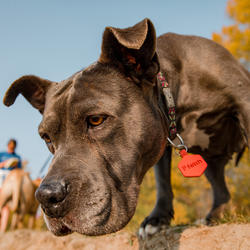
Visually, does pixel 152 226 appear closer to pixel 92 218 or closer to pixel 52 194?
pixel 92 218

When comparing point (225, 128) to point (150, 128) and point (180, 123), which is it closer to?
point (180, 123)

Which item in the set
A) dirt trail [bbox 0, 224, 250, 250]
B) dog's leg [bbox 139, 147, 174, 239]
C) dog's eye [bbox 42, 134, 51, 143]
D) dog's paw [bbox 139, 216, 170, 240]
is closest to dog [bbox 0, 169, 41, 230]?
dirt trail [bbox 0, 224, 250, 250]

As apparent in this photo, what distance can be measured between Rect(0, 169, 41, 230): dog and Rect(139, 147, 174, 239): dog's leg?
624 cm

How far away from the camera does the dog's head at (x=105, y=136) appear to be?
7.07ft

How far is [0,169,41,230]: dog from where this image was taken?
8883 mm

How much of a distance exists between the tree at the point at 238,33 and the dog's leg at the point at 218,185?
973 centimetres

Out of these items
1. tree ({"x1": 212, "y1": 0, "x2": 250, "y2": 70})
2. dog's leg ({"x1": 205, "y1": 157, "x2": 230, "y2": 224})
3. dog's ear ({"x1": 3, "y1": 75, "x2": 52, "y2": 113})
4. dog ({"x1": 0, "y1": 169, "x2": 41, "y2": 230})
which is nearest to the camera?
dog's ear ({"x1": 3, "y1": 75, "x2": 52, "y2": 113})

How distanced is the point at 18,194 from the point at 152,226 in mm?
6620

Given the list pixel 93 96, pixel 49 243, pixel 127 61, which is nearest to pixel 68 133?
pixel 93 96

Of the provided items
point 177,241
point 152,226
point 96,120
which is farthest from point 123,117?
point 152,226

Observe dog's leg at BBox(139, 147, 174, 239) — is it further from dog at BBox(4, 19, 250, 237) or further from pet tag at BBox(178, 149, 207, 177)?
pet tag at BBox(178, 149, 207, 177)

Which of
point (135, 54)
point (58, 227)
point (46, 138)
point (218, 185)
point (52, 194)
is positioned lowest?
point (218, 185)

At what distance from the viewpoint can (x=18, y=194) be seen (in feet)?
29.3

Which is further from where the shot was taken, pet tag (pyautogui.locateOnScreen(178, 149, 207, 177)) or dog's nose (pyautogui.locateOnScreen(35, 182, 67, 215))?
pet tag (pyautogui.locateOnScreen(178, 149, 207, 177))
